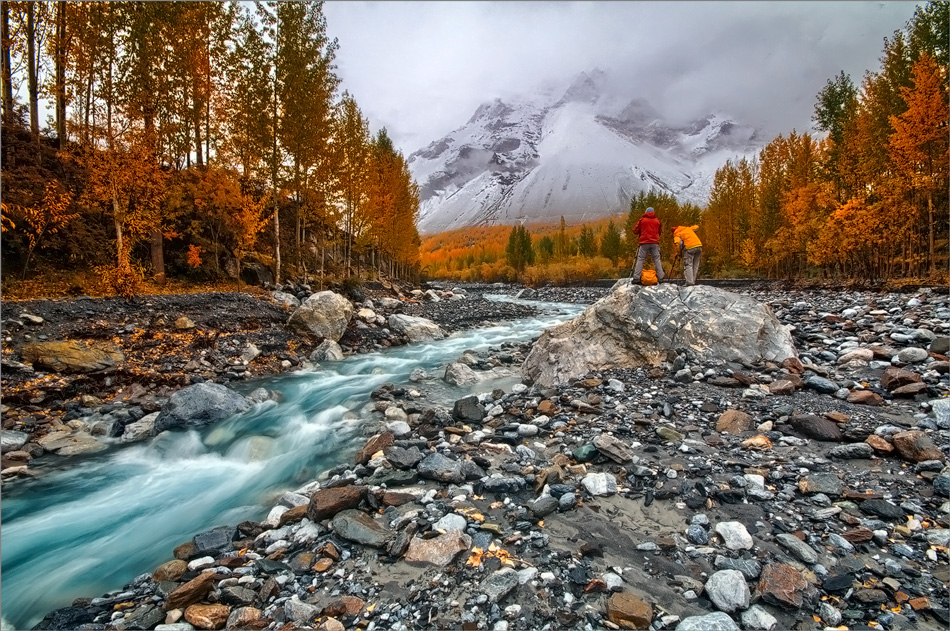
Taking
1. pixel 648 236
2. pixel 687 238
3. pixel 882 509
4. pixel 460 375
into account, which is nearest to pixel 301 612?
pixel 882 509

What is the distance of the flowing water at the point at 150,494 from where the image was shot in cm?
399

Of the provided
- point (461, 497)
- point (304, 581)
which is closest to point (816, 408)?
point (461, 497)

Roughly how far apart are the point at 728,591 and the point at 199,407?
9.02 meters

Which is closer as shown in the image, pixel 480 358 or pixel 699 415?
pixel 699 415

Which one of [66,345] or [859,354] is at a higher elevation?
[66,345]

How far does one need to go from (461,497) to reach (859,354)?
28.9 feet

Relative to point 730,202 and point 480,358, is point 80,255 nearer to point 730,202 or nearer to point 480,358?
point 480,358

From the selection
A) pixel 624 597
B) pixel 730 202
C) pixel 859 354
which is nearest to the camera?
pixel 624 597

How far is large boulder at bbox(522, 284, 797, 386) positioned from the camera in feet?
27.1

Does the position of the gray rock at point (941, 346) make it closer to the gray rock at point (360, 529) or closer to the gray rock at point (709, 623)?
the gray rock at point (709, 623)

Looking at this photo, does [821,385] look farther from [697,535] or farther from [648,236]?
[648,236]

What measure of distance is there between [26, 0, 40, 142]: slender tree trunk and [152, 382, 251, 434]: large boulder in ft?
50.9

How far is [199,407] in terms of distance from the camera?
7652 millimetres

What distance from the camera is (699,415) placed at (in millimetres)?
5824
